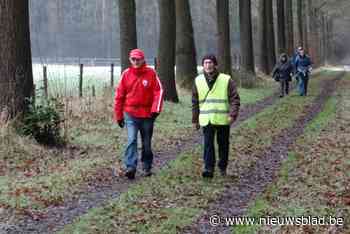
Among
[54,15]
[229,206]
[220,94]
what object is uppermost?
[54,15]

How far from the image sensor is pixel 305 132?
1622cm

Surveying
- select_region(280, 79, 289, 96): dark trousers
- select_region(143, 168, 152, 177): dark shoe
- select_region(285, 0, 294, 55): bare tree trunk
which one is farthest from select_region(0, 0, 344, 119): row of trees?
select_region(285, 0, 294, 55): bare tree trunk

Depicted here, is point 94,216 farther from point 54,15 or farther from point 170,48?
point 54,15

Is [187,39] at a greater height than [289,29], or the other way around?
[289,29]

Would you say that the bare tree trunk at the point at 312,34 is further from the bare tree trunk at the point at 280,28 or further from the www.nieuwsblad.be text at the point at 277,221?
the www.nieuwsblad.be text at the point at 277,221

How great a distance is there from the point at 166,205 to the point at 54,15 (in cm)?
6325

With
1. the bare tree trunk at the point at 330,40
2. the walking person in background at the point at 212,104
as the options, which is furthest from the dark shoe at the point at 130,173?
the bare tree trunk at the point at 330,40

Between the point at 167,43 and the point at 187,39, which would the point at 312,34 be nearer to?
the point at 187,39

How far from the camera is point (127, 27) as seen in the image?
2102 centimetres

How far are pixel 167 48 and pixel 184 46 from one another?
3.20m

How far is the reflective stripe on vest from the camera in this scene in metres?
10.5

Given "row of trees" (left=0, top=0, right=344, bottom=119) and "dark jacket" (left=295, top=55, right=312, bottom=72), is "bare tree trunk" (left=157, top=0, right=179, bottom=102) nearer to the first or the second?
"row of trees" (left=0, top=0, right=344, bottom=119)

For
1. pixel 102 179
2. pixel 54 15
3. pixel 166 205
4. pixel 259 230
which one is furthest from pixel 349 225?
pixel 54 15

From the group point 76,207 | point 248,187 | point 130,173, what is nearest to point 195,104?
point 130,173
